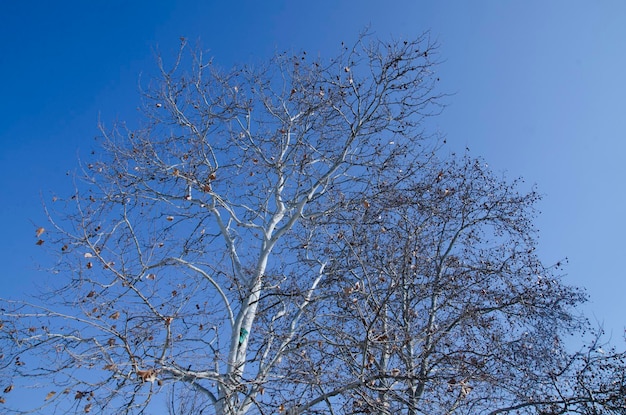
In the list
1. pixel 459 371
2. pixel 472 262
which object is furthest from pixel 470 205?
pixel 459 371

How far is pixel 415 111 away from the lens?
23.2 ft

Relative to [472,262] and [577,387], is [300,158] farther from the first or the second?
[577,387]

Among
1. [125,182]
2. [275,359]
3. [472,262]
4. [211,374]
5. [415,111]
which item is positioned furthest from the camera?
[472,262]

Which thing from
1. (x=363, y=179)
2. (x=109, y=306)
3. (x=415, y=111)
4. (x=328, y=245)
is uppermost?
(x=415, y=111)

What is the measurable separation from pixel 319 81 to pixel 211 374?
14.8 ft

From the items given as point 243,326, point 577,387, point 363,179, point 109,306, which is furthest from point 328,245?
point 577,387

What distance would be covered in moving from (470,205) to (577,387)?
417 cm

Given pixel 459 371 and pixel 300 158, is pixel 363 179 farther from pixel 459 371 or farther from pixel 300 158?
pixel 459 371

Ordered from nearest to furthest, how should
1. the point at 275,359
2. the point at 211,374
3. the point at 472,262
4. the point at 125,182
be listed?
1. the point at 211,374
2. the point at 275,359
3. the point at 125,182
4. the point at 472,262

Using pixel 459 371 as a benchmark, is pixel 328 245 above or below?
above

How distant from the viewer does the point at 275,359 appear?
212 inches

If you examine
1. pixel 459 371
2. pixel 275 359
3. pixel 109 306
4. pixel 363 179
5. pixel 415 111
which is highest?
pixel 415 111

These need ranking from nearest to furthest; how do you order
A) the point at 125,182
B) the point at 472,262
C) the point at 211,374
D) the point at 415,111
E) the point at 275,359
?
the point at 211,374 → the point at 275,359 → the point at 125,182 → the point at 415,111 → the point at 472,262

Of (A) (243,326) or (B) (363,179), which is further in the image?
(B) (363,179)
